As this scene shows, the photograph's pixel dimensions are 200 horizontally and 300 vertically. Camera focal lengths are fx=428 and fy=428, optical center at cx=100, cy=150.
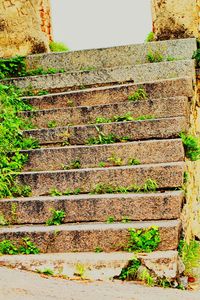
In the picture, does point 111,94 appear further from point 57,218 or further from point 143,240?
point 143,240

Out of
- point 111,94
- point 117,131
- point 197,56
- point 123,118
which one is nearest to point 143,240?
point 117,131

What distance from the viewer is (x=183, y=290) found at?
126 inches

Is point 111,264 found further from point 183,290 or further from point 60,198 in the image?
point 60,198

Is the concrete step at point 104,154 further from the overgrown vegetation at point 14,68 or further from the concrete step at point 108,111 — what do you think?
the overgrown vegetation at point 14,68

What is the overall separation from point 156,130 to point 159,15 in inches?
104

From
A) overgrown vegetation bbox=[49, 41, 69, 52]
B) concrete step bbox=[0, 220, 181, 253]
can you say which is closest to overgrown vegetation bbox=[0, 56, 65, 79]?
overgrown vegetation bbox=[49, 41, 69, 52]

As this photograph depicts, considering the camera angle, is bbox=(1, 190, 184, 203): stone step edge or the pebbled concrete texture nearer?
bbox=(1, 190, 184, 203): stone step edge

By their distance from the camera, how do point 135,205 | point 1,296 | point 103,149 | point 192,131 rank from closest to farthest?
point 1,296, point 135,205, point 103,149, point 192,131

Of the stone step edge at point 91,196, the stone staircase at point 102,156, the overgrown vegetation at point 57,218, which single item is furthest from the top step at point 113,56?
the overgrown vegetation at point 57,218

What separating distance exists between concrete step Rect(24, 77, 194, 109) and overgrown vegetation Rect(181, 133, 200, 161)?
83cm

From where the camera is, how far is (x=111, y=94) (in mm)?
5410

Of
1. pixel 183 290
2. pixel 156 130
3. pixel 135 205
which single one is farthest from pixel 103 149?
pixel 183 290

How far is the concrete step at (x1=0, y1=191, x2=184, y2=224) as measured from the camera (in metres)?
3.78

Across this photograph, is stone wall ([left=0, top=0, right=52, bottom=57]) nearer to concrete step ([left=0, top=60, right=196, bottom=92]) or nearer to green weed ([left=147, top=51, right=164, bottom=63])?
concrete step ([left=0, top=60, right=196, bottom=92])
